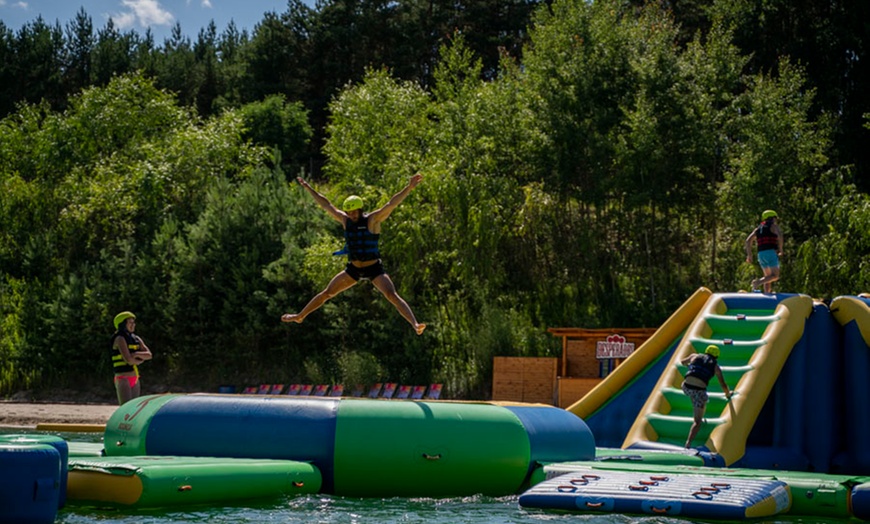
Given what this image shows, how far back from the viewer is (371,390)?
25281 mm

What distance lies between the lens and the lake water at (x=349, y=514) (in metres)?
8.88

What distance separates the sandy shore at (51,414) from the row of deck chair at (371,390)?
362 cm

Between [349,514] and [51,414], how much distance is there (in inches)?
532

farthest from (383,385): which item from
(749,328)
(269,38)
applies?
(269,38)

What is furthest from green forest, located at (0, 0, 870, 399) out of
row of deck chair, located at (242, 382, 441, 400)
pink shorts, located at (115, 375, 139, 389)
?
pink shorts, located at (115, 375, 139, 389)

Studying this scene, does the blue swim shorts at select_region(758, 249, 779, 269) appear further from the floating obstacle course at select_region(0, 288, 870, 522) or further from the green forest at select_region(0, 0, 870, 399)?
the green forest at select_region(0, 0, 870, 399)

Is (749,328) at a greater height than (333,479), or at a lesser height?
greater

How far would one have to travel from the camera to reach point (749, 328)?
49.0 feet

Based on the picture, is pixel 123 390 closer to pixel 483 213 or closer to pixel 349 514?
pixel 349 514

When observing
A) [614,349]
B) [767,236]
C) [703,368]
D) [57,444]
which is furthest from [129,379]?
[614,349]

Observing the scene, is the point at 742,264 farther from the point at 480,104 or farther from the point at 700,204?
the point at 480,104

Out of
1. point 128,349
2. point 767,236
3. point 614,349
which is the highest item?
point 767,236

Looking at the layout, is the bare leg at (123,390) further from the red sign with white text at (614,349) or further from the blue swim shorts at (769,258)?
the red sign with white text at (614,349)

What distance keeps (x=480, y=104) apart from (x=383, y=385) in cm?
730
